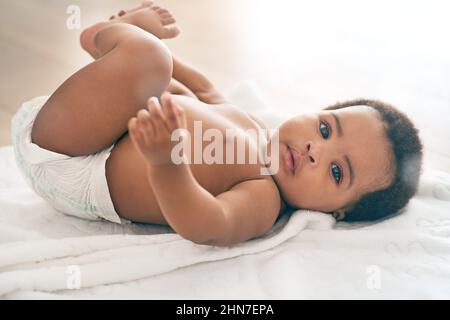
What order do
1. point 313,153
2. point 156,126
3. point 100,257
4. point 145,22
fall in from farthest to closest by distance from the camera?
1. point 145,22
2. point 313,153
3. point 100,257
4. point 156,126

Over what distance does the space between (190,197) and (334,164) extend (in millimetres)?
330

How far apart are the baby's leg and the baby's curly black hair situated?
0.41 m

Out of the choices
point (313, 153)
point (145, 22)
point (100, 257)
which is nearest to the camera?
point (100, 257)

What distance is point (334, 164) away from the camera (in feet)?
3.01

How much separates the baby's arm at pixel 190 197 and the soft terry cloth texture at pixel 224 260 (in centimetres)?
5

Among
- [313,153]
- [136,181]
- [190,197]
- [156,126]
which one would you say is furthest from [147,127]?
[313,153]

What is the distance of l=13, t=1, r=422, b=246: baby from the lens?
0.78m

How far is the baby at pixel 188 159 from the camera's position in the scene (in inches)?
30.7

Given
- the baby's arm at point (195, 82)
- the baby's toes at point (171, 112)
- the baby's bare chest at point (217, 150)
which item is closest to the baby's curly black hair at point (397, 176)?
the baby's bare chest at point (217, 150)

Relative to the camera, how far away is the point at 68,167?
33.5 inches

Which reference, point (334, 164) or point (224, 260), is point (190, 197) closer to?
point (224, 260)
